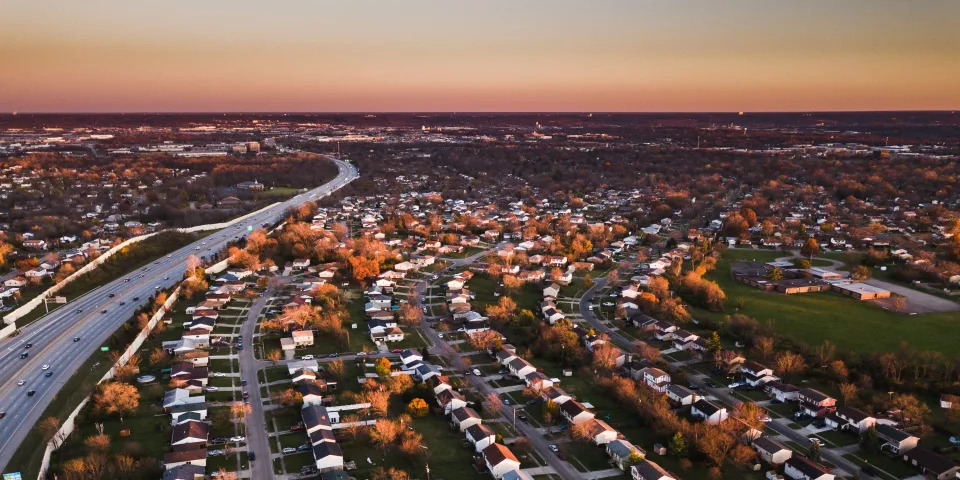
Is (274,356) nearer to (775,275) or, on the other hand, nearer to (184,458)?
(184,458)

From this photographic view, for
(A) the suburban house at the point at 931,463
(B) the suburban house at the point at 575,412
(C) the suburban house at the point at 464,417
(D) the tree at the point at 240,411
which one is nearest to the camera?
(A) the suburban house at the point at 931,463

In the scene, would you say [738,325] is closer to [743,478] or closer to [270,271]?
[743,478]

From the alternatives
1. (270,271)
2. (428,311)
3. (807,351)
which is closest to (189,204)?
(270,271)

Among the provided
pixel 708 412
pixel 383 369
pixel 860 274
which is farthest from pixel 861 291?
pixel 383 369

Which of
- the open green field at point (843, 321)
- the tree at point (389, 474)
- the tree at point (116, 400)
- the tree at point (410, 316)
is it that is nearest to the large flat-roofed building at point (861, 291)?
the open green field at point (843, 321)

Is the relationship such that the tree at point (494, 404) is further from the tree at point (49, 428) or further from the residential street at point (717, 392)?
the tree at point (49, 428)

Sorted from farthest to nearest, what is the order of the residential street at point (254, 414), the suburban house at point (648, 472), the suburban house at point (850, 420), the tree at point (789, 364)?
the tree at point (789, 364) → the suburban house at point (850, 420) → the residential street at point (254, 414) → the suburban house at point (648, 472)

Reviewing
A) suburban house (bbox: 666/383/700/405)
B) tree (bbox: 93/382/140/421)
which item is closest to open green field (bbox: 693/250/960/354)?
suburban house (bbox: 666/383/700/405)

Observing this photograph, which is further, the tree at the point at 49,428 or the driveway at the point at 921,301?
the driveway at the point at 921,301
